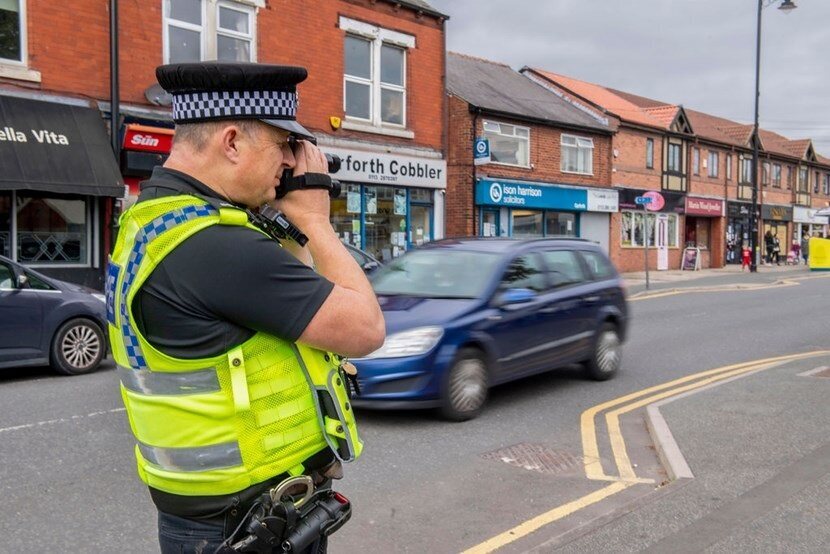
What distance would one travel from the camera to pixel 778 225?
41781 millimetres

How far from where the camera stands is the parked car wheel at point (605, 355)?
27.9ft

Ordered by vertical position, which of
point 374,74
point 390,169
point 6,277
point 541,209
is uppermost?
point 374,74

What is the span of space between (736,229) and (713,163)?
13.4 ft

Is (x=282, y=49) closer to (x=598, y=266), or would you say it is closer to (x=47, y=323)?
(x=47, y=323)

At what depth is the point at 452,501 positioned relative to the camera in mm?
4730

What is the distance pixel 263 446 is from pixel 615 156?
2836 cm

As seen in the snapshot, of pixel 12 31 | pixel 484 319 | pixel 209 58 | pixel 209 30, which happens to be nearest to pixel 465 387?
pixel 484 319

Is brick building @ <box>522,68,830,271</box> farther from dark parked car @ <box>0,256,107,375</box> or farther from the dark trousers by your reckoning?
the dark trousers

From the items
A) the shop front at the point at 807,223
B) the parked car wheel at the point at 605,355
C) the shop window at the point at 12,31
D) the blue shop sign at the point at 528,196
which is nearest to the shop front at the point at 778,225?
the shop front at the point at 807,223

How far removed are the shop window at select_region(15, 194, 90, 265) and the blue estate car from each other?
814cm

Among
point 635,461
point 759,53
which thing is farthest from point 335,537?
point 759,53

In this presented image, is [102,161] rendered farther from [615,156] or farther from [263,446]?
[615,156]

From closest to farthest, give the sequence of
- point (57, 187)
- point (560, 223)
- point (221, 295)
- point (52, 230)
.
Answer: point (221, 295) < point (57, 187) < point (52, 230) < point (560, 223)

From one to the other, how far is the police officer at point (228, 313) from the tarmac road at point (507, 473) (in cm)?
237
